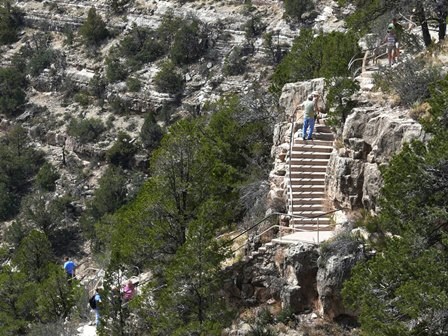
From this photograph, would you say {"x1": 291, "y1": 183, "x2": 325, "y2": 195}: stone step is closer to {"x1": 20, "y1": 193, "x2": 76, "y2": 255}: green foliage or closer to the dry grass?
the dry grass

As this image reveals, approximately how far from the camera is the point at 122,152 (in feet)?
180

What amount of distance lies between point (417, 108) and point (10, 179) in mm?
43072

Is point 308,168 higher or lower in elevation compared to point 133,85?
lower

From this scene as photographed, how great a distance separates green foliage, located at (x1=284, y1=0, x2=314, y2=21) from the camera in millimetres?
56406

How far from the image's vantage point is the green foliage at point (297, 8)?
185 feet

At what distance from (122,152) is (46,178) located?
5931mm

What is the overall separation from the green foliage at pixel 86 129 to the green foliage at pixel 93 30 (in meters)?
10.7

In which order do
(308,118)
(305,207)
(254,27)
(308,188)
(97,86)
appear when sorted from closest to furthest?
(305,207) < (308,188) < (308,118) < (254,27) < (97,86)

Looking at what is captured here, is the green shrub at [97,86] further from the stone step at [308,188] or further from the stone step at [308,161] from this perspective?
the stone step at [308,188]

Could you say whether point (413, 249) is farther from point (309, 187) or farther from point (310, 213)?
point (309, 187)

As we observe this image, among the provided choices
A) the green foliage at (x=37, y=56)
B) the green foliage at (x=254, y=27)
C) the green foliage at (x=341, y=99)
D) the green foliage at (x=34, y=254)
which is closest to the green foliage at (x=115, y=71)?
the green foliage at (x=37, y=56)

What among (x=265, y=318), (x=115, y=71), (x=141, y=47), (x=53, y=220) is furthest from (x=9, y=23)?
(x=265, y=318)

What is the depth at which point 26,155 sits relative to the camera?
57531 mm

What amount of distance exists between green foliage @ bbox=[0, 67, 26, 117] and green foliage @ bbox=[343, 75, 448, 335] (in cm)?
5411
